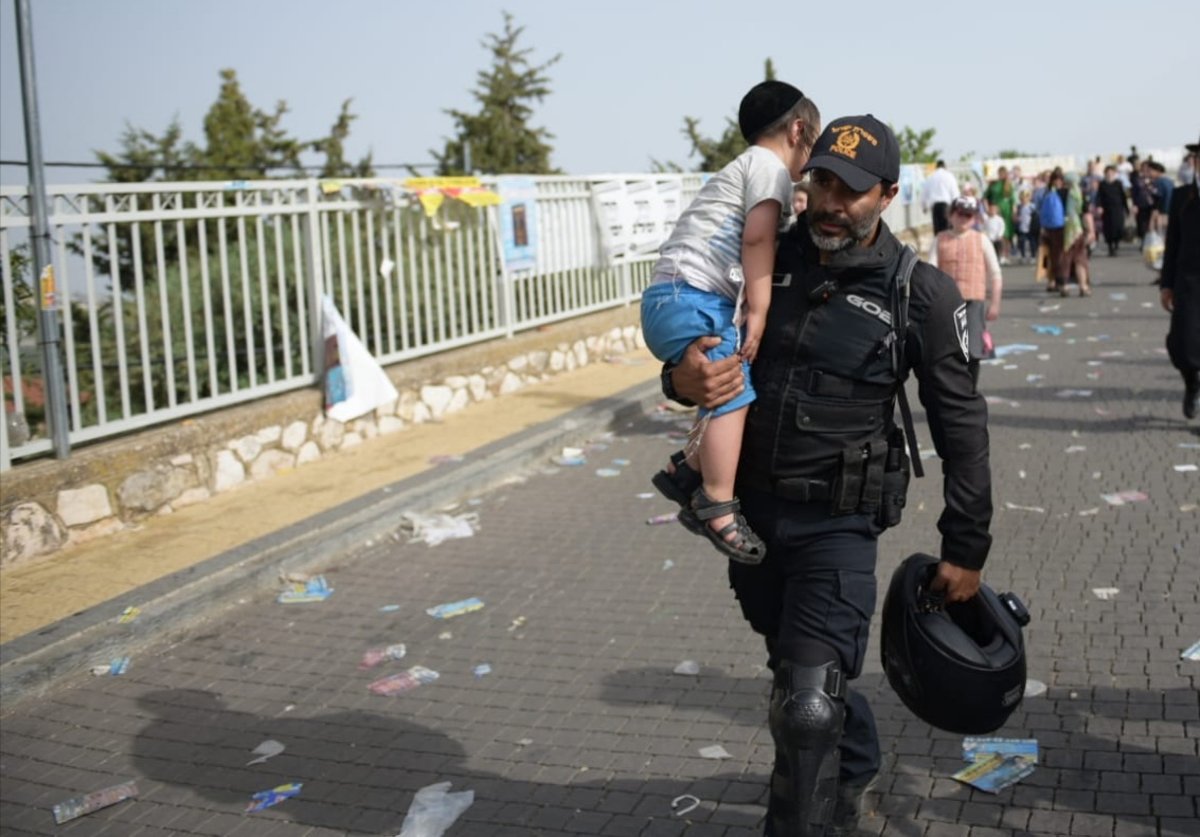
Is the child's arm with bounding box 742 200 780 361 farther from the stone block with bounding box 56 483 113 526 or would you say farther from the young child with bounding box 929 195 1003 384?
the young child with bounding box 929 195 1003 384

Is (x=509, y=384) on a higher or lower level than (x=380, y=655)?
higher

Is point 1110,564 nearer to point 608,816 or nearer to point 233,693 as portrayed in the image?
point 608,816

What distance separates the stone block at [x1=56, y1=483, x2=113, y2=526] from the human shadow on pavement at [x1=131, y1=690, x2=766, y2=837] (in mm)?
2317

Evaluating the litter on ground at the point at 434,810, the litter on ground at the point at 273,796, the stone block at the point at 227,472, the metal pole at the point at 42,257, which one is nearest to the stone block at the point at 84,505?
the metal pole at the point at 42,257

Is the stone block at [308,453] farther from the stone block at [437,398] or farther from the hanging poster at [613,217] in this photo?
the hanging poster at [613,217]

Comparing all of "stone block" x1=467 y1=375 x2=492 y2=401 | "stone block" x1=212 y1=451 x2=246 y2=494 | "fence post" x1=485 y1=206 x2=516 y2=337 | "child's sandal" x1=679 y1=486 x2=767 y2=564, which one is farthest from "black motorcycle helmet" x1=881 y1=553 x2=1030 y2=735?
"fence post" x1=485 y1=206 x2=516 y2=337

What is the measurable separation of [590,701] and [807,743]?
202 centimetres

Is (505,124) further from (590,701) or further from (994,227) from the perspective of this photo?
(590,701)

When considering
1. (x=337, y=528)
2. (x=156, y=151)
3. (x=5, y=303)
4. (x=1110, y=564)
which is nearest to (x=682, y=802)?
(x=1110, y=564)

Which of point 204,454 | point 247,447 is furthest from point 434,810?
point 247,447

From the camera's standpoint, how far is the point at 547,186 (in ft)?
46.3

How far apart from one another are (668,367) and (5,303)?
5.10m

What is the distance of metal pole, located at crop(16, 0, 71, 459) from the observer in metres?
7.55

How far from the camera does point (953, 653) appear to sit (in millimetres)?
3557
